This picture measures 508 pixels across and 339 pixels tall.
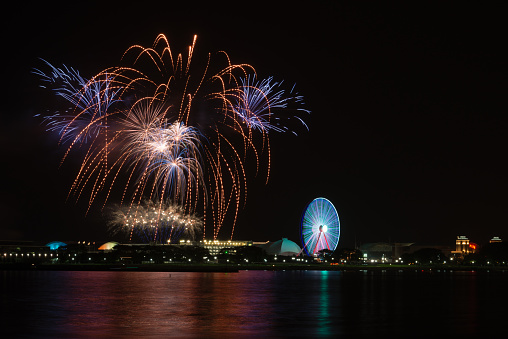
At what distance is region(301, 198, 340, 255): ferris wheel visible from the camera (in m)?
130

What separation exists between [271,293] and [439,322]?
21433mm

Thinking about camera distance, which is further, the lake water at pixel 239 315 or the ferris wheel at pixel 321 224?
the ferris wheel at pixel 321 224

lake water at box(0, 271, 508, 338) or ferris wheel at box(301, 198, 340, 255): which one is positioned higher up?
ferris wheel at box(301, 198, 340, 255)

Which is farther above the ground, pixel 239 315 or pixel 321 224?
pixel 321 224

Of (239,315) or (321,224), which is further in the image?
(321,224)

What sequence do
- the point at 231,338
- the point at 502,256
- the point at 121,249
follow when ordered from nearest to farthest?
the point at 231,338, the point at 121,249, the point at 502,256

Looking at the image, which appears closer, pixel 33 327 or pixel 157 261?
pixel 33 327

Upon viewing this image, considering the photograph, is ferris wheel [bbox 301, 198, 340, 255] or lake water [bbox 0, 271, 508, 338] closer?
lake water [bbox 0, 271, 508, 338]

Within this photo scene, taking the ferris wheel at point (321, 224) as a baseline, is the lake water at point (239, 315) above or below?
below

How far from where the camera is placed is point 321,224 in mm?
130625

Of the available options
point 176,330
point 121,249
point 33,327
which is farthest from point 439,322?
point 121,249

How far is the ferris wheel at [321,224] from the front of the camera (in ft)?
427

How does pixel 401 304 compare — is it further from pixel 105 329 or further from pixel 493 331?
pixel 105 329

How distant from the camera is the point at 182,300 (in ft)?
144
